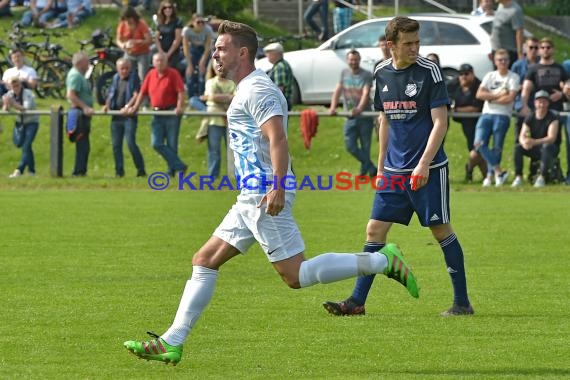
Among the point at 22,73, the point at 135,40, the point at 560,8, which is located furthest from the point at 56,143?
the point at 560,8

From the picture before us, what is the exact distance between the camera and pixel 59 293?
1061cm

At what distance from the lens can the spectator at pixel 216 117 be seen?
21.6 metres

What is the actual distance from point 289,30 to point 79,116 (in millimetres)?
14035

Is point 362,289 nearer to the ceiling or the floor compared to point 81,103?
nearer to the ceiling

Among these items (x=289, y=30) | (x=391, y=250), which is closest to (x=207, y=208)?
(x=391, y=250)

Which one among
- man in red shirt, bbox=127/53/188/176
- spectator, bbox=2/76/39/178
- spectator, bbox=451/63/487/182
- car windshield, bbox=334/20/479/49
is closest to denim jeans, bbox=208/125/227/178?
man in red shirt, bbox=127/53/188/176

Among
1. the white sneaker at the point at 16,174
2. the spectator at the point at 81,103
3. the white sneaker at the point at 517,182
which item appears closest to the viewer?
the white sneaker at the point at 517,182

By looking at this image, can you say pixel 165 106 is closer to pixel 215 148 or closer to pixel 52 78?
pixel 215 148

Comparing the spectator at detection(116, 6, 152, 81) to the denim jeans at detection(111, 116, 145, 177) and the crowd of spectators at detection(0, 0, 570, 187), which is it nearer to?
the crowd of spectators at detection(0, 0, 570, 187)

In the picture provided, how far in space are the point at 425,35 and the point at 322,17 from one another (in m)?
7.86

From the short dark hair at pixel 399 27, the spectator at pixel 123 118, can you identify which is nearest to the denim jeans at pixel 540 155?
the spectator at pixel 123 118

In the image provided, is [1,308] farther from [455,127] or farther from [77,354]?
[455,127]

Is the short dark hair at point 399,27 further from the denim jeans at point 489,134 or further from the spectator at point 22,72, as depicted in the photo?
the spectator at point 22,72

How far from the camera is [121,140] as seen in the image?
74.3ft
